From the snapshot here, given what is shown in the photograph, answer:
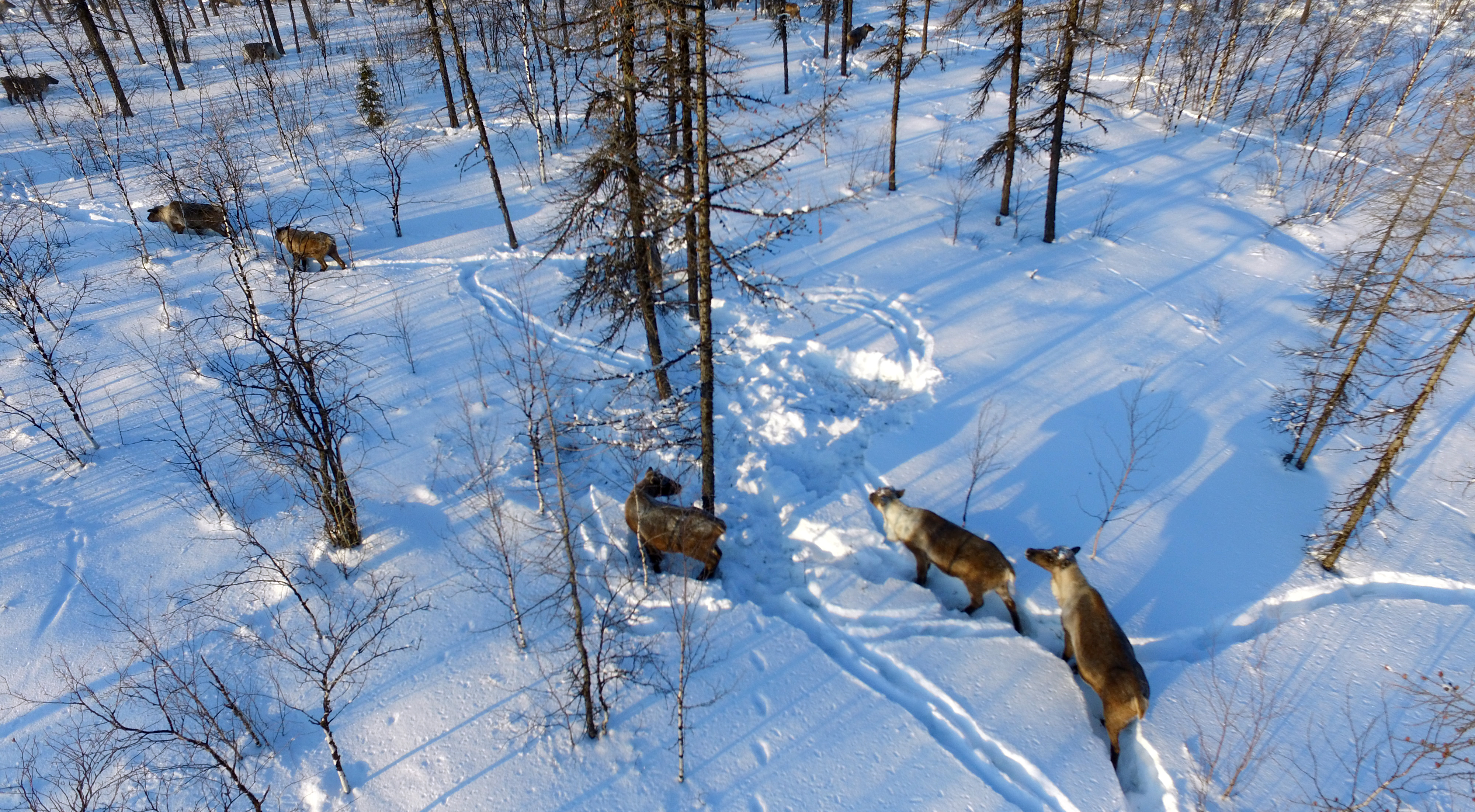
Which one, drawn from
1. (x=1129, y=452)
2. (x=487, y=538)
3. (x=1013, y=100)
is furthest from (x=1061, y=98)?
(x=487, y=538)

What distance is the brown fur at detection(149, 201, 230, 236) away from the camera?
16.3 meters

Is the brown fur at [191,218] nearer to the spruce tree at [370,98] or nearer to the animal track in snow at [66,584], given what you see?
the spruce tree at [370,98]

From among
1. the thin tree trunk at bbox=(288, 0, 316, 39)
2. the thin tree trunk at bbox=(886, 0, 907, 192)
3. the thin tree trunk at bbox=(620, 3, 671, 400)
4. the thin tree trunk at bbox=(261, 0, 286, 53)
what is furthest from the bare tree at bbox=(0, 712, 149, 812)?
the thin tree trunk at bbox=(288, 0, 316, 39)

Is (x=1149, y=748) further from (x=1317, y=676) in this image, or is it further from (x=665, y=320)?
(x=665, y=320)

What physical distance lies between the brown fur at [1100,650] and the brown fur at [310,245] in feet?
55.5

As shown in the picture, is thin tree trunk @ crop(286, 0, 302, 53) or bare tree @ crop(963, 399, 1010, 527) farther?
thin tree trunk @ crop(286, 0, 302, 53)

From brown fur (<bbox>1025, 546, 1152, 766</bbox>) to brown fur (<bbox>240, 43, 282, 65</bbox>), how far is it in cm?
3924

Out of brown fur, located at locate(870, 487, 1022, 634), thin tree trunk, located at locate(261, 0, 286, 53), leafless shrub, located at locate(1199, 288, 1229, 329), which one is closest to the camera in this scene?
brown fur, located at locate(870, 487, 1022, 634)

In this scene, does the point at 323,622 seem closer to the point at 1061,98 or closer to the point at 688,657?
the point at 688,657

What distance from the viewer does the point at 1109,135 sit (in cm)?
2552

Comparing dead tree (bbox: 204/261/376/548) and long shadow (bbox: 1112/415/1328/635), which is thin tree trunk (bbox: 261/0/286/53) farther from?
long shadow (bbox: 1112/415/1328/635)

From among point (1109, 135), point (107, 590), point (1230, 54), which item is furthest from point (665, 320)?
point (1230, 54)

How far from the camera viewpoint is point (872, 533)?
930 centimetres

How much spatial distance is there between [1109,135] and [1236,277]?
1259 cm
